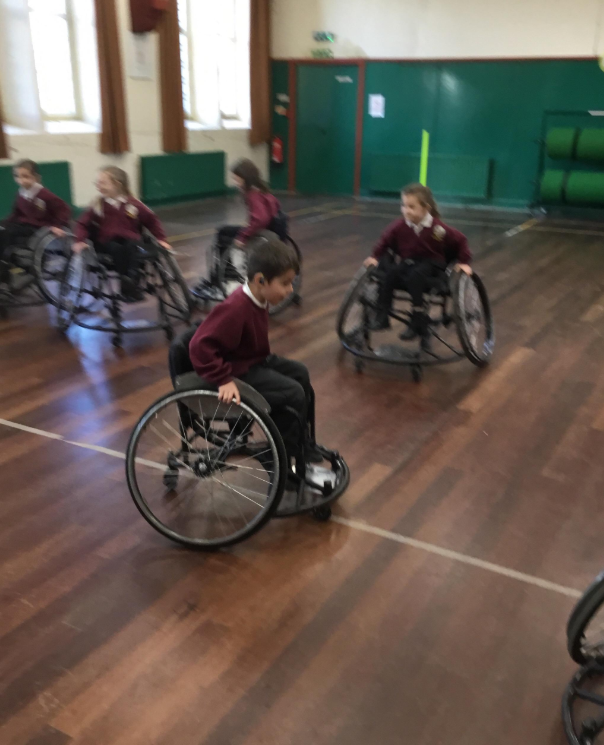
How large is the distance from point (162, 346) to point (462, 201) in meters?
6.39

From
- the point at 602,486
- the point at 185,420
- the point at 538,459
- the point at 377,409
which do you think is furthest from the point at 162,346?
the point at 602,486

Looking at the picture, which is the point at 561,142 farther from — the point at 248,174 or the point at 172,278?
the point at 172,278

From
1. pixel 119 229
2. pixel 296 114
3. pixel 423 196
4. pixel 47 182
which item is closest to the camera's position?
pixel 423 196

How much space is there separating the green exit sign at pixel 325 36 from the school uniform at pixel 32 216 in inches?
259

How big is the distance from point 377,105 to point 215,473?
27.0 ft

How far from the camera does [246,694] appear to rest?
1451mm

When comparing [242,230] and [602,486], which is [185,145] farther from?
[602,486]

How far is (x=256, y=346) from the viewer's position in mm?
1903

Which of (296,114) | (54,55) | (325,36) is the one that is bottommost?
(296,114)

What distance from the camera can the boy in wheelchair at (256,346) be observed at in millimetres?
1770

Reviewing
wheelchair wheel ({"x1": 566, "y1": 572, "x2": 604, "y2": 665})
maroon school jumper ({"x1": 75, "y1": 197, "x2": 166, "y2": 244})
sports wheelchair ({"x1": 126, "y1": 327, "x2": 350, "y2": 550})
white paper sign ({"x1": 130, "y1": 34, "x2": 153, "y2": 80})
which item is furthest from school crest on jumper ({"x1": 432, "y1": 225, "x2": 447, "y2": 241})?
white paper sign ({"x1": 130, "y1": 34, "x2": 153, "y2": 80})

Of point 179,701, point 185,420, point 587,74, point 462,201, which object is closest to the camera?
point 179,701

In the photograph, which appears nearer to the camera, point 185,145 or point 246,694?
point 246,694

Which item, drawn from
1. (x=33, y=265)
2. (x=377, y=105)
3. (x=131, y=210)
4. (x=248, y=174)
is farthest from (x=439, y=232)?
(x=377, y=105)
